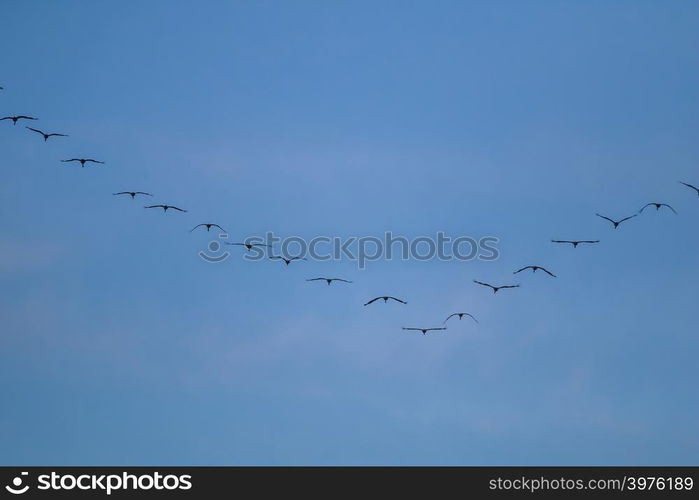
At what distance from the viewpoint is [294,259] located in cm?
14975
